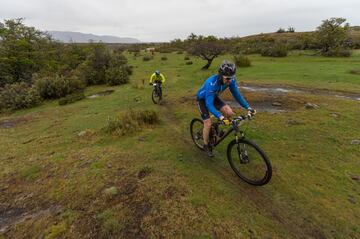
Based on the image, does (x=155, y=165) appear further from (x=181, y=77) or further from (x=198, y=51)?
(x=198, y=51)

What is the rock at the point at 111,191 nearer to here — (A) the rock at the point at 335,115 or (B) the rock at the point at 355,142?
(B) the rock at the point at 355,142

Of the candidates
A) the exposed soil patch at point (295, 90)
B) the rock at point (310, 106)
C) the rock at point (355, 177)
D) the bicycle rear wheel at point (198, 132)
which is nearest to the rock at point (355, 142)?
the rock at point (355, 177)

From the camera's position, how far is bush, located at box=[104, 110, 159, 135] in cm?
749

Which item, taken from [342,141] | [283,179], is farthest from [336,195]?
[342,141]

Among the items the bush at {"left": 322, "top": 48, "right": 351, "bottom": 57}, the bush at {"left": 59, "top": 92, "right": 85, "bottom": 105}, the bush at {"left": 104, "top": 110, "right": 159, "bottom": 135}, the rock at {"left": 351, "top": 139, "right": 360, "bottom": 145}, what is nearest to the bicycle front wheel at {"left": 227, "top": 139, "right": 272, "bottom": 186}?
the rock at {"left": 351, "top": 139, "right": 360, "bottom": 145}

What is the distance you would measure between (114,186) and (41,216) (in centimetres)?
138

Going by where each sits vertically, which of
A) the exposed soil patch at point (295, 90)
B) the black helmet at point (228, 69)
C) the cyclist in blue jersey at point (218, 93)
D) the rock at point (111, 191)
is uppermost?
the black helmet at point (228, 69)

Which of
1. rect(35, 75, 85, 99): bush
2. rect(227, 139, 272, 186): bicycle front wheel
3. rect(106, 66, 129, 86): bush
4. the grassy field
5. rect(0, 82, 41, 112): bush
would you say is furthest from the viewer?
rect(106, 66, 129, 86): bush

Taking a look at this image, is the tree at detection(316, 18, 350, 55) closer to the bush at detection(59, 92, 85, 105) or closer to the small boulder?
the small boulder

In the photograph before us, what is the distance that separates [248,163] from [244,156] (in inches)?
15.1

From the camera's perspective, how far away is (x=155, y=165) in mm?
5363

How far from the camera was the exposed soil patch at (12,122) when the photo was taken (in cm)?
1013

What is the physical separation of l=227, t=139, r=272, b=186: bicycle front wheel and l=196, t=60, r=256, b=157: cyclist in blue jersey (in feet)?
2.14

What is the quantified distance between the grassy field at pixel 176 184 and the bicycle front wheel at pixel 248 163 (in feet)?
0.71
